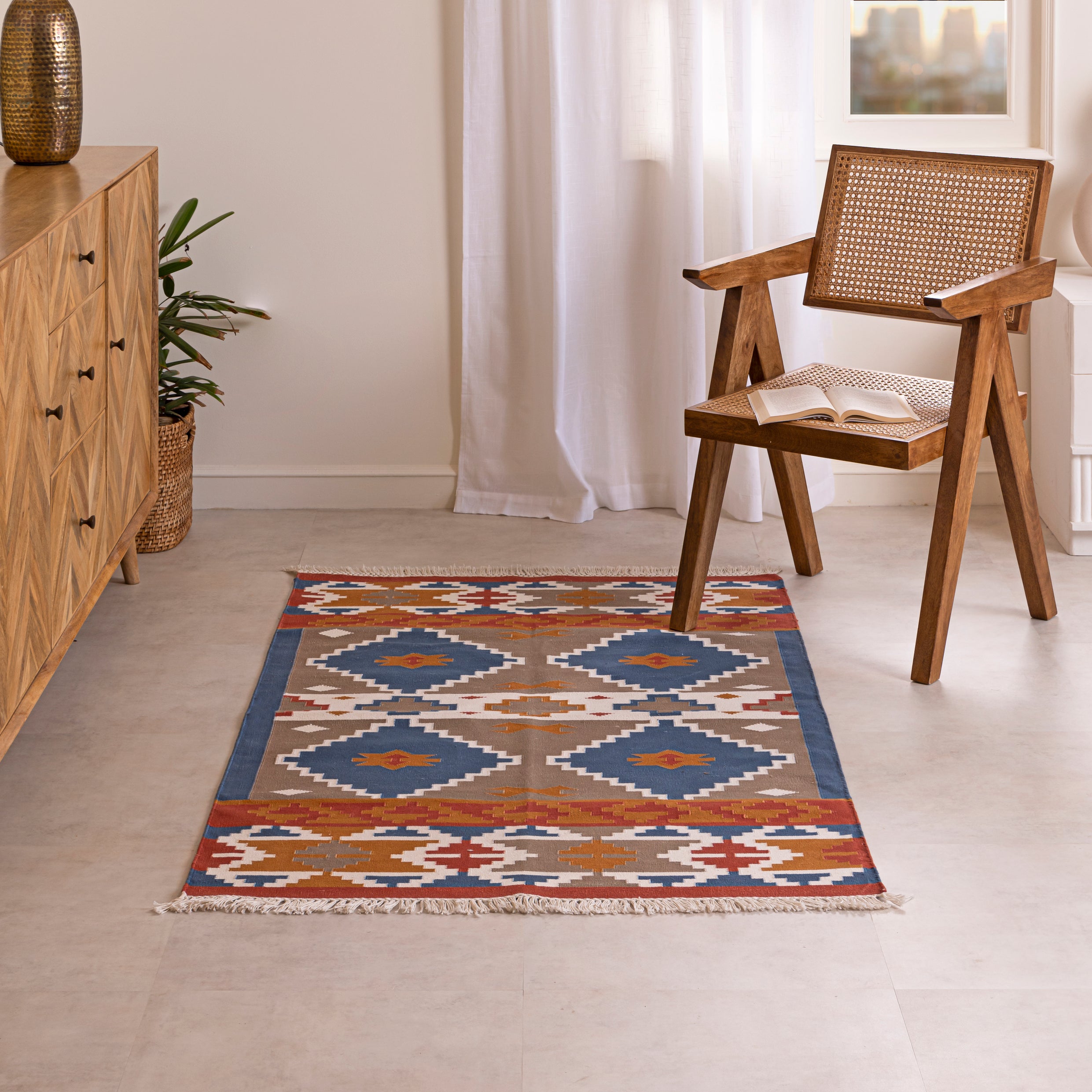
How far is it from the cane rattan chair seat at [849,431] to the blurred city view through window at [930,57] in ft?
3.33

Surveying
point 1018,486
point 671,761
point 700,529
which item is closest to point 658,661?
point 700,529

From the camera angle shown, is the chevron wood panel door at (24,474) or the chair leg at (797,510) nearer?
the chevron wood panel door at (24,474)

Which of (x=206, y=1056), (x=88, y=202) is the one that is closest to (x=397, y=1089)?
(x=206, y=1056)

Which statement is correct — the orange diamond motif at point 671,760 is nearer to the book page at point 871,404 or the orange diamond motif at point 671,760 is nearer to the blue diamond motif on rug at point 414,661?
the blue diamond motif on rug at point 414,661

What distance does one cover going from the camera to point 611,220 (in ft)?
10.8

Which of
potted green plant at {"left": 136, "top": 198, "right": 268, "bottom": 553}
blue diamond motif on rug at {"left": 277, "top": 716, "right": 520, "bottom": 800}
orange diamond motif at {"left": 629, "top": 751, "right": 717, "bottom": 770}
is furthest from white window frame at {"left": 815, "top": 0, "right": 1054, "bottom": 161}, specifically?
blue diamond motif on rug at {"left": 277, "top": 716, "right": 520, "bottom": 800}

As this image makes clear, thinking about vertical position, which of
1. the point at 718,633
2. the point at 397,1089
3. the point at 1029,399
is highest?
the point at 1029,399

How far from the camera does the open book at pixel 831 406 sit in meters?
2.45

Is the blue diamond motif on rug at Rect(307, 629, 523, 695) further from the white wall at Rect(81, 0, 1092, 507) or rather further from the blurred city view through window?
the blurred city view through window

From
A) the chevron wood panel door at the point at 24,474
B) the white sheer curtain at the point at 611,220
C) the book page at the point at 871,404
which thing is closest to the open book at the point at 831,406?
the book page at the point at 871,404

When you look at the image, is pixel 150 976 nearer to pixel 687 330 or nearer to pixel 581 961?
pixel 581 961

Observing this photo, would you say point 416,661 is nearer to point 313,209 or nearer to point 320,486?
point 320,486

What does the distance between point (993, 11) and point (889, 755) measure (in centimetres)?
204

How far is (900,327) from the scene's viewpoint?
11.2ft
